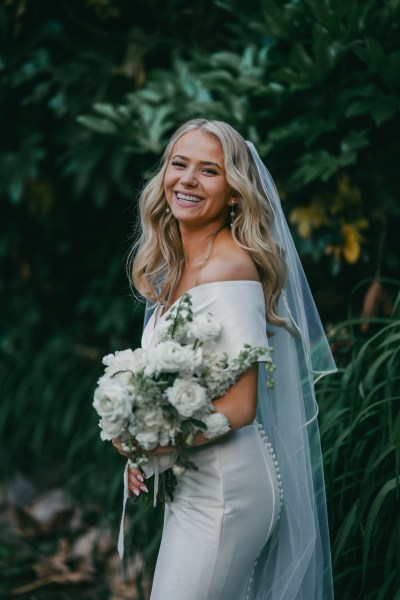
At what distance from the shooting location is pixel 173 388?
91.3 inches

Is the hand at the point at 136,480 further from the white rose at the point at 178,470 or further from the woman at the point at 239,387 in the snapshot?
the white rose at the point at 178,470

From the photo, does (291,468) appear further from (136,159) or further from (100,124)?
(136,159)

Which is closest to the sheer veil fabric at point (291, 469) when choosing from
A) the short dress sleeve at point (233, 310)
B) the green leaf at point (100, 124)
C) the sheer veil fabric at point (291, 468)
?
the sheer veil fabric at point (291, 468)

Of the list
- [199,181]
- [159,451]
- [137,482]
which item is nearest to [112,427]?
[159,451]

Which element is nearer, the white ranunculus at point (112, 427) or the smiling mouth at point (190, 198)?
the white ranunculus at point (112, 427)

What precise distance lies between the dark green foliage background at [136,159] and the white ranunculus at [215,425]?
0.70m

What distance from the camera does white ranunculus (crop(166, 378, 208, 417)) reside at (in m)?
2.30

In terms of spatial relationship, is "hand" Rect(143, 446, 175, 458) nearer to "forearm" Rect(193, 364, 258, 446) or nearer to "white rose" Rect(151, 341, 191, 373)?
"forearm" Rect(193, 364, 258, 446)

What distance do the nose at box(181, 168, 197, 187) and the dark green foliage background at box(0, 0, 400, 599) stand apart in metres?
0.79

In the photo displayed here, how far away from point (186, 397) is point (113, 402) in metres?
0.20

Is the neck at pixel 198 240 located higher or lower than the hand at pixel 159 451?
higher

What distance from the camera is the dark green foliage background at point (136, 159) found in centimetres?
362

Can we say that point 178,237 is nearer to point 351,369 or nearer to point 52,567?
point 351,369

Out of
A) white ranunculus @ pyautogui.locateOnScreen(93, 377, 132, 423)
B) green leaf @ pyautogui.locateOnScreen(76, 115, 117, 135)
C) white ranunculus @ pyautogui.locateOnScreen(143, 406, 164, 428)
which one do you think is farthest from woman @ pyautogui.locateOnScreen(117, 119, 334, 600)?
green leaf @ pyautogui.locateOnScreen(76, 115, 117, 135)
